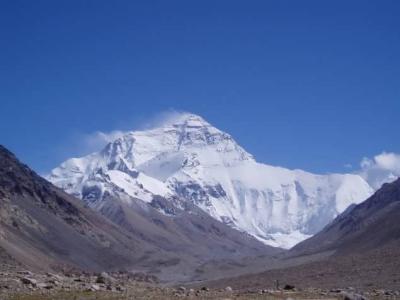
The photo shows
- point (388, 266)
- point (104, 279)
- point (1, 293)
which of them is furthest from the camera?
point (388, 266)

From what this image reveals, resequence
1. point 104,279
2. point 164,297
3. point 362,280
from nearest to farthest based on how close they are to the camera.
A: point 164,297
point 104,279
point 362,280

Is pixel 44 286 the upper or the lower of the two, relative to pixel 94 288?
lower

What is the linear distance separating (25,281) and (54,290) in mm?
3442

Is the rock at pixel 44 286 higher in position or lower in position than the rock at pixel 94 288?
lower

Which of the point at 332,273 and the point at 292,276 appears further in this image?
the point at 292,276

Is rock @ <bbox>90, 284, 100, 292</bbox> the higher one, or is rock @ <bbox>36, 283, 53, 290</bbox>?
rock @ <bbox>90, 284, 100, 292</bbox>

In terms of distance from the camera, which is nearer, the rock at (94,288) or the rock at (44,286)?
the rock at (44,286)

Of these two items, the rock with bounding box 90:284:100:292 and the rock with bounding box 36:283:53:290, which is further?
the rock with bounding box 90:284:100:292

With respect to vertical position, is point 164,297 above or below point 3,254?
below

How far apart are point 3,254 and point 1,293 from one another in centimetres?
13907

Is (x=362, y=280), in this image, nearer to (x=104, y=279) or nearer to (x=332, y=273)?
(x=332, y=273)

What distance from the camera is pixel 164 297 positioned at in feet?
148

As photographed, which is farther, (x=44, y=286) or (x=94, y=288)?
(x=94, y=288)

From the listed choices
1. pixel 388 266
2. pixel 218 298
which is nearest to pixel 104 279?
pixel 218 298
